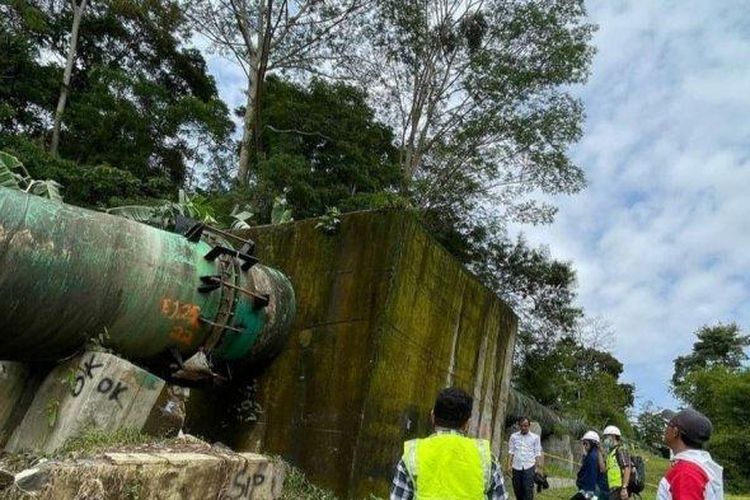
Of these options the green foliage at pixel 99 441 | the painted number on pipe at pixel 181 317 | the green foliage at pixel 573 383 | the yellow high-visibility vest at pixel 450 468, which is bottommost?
the green foliage at pixel 99 441

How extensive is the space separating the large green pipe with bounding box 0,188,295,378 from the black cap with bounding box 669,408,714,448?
11.2 feet

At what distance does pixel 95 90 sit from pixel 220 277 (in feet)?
52.7

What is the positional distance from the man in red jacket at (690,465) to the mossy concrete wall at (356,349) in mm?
2772

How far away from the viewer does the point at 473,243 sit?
22516mm

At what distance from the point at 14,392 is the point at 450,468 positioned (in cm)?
332

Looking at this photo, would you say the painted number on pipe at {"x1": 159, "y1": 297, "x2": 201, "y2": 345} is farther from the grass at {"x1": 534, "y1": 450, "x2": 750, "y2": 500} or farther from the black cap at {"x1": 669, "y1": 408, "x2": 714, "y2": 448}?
the grass at {"x1": 534, "y1": 450, "x2": 750, "y2": 500}

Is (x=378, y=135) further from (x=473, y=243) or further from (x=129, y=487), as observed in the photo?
(x=129, y=487)

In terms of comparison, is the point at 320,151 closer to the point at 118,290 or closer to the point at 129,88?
the point at 129,88

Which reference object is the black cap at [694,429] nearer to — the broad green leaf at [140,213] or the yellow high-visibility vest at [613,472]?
the broad green leaf at [140,213]

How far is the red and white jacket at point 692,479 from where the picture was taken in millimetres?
2783

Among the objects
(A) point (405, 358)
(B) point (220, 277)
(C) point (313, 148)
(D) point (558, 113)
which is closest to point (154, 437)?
(B) point (220, 277)

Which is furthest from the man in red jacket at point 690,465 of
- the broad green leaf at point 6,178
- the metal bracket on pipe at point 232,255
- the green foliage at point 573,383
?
the green foliage at point 573,383

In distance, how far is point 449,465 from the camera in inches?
101

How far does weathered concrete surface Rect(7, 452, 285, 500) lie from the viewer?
307 cm
